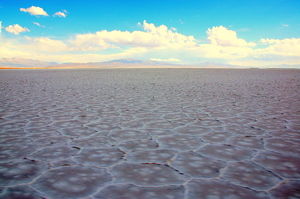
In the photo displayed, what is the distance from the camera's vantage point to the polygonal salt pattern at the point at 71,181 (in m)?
1.50

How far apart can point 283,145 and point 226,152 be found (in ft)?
2.08

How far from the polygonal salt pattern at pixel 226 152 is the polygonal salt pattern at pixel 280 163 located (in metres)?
0.10

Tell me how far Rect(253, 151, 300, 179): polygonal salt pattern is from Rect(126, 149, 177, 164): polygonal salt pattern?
683 millimetres

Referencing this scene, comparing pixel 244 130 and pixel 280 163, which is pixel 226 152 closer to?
pixel 280 163

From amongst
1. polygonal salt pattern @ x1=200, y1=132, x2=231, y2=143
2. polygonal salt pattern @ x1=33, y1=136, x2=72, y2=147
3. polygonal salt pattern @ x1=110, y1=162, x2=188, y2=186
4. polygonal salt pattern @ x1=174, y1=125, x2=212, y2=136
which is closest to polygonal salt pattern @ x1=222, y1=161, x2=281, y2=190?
polygonal salt pattern @ x1=110, y1=162, x2=188, y2=186

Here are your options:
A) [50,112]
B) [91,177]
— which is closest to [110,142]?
[91,177]

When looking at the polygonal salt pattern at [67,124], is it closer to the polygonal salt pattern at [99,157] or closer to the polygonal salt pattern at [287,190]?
the polygonal salt pattern at [99,157]

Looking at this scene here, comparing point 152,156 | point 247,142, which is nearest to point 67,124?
point 152,156

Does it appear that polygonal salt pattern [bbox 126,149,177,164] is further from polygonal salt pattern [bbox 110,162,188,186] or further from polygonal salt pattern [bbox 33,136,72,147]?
polygonal salt pattern [bbox 33,136,72,147]

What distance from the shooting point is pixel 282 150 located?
225 centimetres

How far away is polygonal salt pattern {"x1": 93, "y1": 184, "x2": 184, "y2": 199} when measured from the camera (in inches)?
57.1

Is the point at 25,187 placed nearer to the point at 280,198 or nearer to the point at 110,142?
the point at 110,142

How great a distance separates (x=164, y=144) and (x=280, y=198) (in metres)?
1.17

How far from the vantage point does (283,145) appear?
2.40 m
